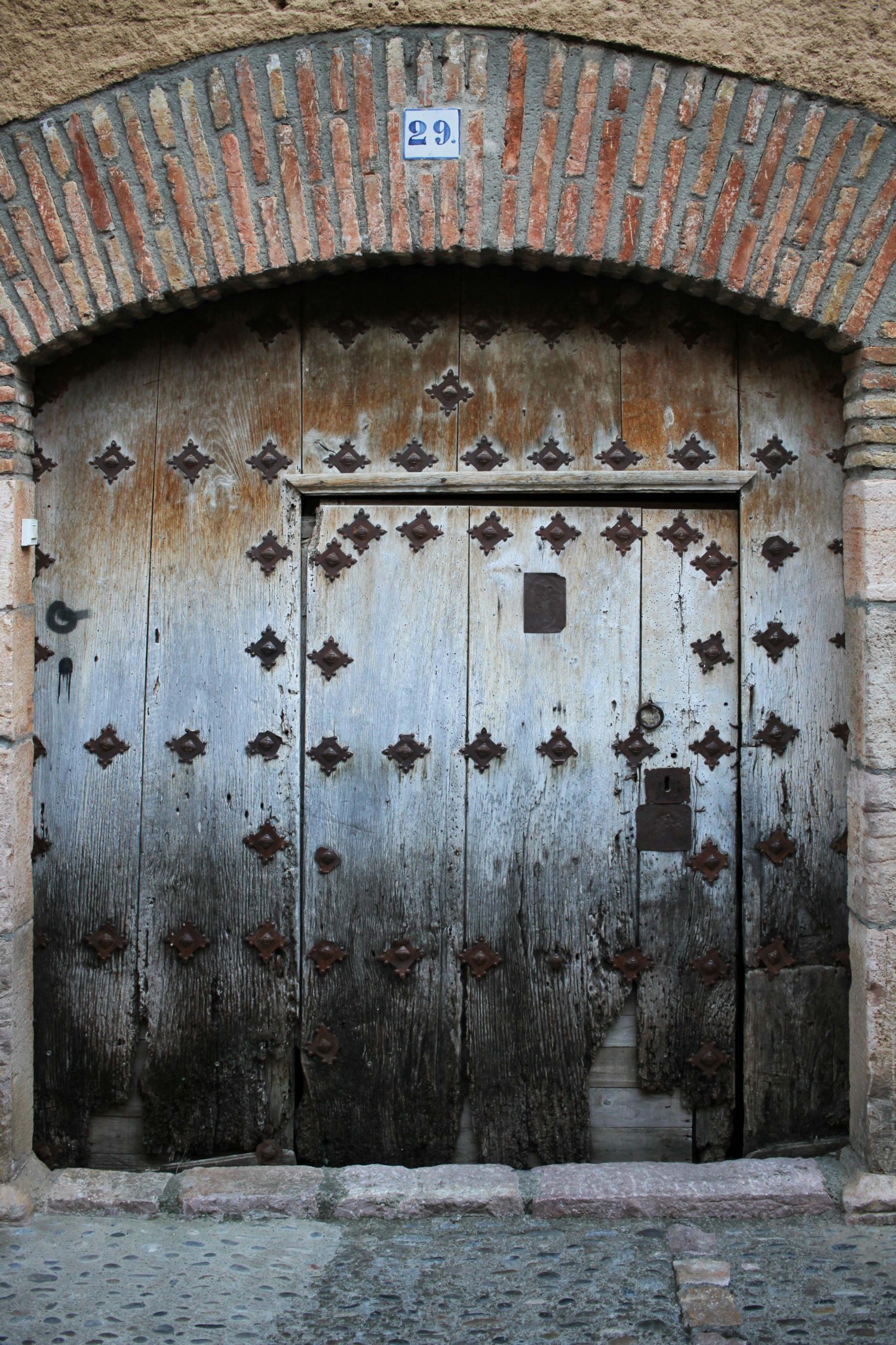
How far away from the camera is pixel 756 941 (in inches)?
133

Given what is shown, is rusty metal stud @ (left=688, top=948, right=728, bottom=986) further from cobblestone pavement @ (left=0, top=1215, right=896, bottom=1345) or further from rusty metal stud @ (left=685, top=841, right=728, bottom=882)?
cobblestone pavement @ (left=0, top=1215, right=896, bottom=1345)

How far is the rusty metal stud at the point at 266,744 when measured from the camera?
11.1 feet

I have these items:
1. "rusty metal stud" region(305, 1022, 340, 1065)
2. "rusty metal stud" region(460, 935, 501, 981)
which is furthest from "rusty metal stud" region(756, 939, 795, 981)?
"rusty metal stud" region(305, 1022, 340, 1065)

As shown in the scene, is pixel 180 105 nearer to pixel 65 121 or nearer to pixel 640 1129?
pixel 65 121

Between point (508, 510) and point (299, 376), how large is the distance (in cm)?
73

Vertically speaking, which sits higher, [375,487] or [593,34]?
[593,34]

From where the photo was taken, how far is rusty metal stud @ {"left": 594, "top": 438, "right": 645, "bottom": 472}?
335cm

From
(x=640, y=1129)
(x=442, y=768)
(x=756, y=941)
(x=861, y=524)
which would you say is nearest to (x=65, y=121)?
(x=442, y=768)

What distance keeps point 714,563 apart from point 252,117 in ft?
5.75

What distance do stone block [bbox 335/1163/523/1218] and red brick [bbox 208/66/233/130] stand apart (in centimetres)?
287

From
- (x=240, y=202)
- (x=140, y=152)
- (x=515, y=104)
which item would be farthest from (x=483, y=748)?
(x=140, y=152)

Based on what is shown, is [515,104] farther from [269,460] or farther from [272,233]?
[269,460]

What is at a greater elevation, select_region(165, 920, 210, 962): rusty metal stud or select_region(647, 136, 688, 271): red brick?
select_region(647, 136, 688, 271): red brick

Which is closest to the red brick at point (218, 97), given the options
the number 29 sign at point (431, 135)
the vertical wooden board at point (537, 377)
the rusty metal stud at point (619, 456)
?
the number 29 sign at point (431, 135)
